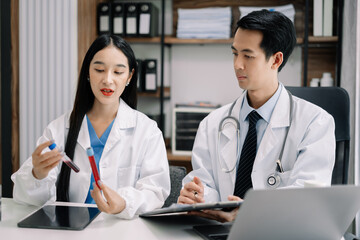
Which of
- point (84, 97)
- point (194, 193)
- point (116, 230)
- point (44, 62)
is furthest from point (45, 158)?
point (44, 62)

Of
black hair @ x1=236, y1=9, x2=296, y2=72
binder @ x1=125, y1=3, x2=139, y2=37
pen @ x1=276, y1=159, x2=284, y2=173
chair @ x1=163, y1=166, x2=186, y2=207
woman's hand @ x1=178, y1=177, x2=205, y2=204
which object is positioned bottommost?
chair @ x1=163, y1=166, x2=186, y2=207

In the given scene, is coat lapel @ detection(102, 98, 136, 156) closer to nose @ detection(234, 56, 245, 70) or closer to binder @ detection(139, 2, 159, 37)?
nose @ detection(234, 56, 245, 70)

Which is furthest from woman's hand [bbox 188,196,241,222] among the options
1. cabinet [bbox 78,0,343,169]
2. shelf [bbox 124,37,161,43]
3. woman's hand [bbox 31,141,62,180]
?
shelf [bbox 124,37,161,43]

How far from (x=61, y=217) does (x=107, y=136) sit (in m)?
0.52

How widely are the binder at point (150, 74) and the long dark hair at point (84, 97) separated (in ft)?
3.72

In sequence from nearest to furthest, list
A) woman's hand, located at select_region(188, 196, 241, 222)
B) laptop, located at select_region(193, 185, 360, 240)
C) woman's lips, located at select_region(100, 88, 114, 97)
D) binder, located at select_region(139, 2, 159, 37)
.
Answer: laptop, located at select_region(193, 185, 360, 240) < woman's hand, located at select_region(188, 196, 241, 222) < woman's lips, located at select_region(100, 88, 114, 97) < binder, located at select_region(139, 2, 159, 37)

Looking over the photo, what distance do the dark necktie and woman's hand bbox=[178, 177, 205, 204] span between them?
307 millimetres

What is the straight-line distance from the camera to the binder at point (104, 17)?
114 inches

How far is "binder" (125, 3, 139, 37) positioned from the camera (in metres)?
2.86

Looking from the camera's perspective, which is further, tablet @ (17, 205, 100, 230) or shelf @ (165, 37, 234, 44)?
shelf @ (165, 37, 234, 44)

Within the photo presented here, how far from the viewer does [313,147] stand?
4.59ft

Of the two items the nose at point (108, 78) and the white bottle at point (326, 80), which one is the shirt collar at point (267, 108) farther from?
the white bottle at point (326, 80)

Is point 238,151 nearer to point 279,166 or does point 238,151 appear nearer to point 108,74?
point 279,166

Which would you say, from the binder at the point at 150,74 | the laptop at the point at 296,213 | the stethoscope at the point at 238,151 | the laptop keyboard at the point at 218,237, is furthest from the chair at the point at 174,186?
the binder at the point at 150,74
